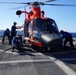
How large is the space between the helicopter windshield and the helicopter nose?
4.07ft

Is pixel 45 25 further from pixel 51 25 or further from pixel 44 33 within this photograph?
pixel 44 33

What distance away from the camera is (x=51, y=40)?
14477 millimetres

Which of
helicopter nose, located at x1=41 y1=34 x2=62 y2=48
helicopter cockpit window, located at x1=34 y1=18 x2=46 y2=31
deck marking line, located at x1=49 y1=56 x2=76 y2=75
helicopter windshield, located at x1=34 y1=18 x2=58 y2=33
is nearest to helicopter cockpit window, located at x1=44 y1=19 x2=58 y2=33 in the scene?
helicopter windshield, located at x1=34 y1=18 x2=58 y2=33

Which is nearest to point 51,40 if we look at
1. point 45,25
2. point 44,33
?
point 44,33

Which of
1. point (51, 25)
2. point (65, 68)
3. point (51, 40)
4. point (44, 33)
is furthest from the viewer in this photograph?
point (51, 25)

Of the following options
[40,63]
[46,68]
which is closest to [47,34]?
[40,63]

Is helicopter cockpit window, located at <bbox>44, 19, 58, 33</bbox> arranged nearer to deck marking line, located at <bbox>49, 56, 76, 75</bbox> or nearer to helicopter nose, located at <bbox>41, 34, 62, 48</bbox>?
helicopter nose, located at <bbox>41, 34, 62, 48</bbox>

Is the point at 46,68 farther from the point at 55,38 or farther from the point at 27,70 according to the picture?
the point at 55,38

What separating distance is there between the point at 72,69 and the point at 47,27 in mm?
6652

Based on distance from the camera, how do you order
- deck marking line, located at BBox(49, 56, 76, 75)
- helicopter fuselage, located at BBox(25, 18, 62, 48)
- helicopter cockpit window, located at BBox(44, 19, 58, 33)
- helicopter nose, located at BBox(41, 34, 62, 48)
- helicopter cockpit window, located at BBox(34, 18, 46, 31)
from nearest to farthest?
deck marking line, located at BBox(49, 56, 76, 75)
helicopter nose, located at BBox(41, 34, 62, 48)
helicopter fuselage, located at BBox(25, 18, 62, 48)
helicopter cockpit window, located at BBox(44, 19, 58, 33)
helicopter cockpit window, located at BBox(34, 18, 46, 31)

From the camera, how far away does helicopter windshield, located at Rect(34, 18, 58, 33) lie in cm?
1644

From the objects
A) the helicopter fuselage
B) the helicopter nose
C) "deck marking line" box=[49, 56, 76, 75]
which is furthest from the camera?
the helicopter fuselage

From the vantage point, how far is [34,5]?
782 inches

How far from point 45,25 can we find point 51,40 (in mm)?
2457
